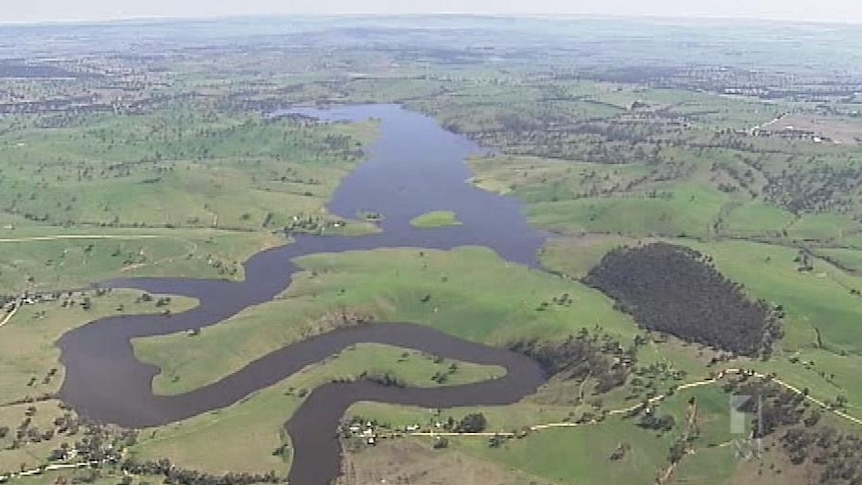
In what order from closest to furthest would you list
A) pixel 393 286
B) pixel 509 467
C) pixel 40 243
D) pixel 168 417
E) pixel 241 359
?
pixel 509 467 < pixel 168 417 < pixel 241 359 < pixel 393 286 < pixel 40 243

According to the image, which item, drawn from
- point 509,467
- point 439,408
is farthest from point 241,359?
point 509,467

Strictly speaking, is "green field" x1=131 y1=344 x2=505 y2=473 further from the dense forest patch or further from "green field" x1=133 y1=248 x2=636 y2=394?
the dense forest patch

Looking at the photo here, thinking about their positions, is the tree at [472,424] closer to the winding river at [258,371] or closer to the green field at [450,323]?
the green field at [450,323]

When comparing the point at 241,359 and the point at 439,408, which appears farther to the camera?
the point at 241,359

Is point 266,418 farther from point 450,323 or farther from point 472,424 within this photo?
point 450,323

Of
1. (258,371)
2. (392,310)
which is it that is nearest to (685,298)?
(392,310)

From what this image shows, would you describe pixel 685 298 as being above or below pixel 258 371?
above

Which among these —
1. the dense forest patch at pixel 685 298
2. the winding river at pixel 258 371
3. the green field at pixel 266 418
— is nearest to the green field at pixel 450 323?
the green field at pixel 266 418

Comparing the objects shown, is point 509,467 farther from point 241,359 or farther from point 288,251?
point 288,251
